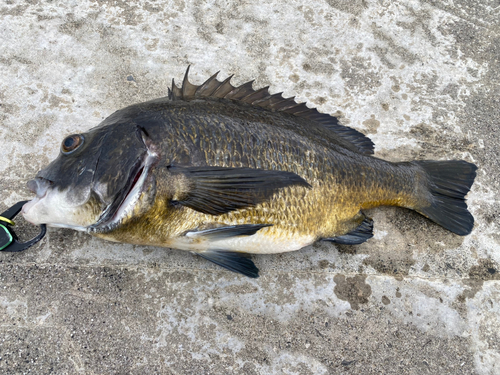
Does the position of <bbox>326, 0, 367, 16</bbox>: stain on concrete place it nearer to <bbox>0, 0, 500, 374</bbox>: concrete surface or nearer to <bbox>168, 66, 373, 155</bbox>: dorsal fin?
<bbox>0, 0, 500, 374</bbox>: concrete surface

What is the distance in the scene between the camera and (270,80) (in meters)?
2.84

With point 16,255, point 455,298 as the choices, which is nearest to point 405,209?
point 455,298

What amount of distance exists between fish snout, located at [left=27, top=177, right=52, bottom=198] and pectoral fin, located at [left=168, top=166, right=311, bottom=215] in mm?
636

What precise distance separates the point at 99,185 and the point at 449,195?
7.36ft

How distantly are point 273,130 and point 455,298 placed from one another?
1.66 m

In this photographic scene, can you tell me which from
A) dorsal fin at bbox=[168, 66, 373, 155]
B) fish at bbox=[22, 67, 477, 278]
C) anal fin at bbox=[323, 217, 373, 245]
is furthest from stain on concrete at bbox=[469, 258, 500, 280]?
dorsal fin at bbox=[168, 66, 373, 155]

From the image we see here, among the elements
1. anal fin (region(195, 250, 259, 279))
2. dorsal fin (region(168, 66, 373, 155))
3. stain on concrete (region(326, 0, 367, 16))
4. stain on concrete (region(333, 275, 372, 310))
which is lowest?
stain on concrete (region(333, 275, 372, 310))

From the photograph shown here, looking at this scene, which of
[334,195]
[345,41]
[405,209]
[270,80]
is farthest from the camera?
[345,41]

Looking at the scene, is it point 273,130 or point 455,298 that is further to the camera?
point 455,298

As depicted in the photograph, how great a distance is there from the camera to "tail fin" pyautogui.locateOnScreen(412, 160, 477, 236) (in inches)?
91.4

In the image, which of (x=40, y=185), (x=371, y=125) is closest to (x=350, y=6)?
(x=371, y=125)

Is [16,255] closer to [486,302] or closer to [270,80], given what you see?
[270,80]

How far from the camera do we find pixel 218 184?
1727 mm

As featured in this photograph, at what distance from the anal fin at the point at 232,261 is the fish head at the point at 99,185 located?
51 cm
